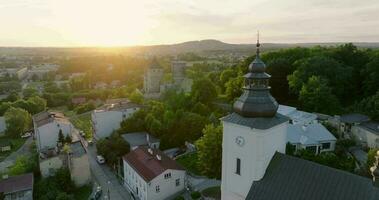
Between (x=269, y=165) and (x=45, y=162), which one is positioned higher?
(x=269, y=165)

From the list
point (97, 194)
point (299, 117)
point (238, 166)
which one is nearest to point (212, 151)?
point (238, 166)

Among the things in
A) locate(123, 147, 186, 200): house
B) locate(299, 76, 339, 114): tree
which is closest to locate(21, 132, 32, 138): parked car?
locate(123, 147, 186, 200): house

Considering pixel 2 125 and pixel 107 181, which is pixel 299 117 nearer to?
pixel 107 181

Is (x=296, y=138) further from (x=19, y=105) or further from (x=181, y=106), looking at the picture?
(x=19, y=105)

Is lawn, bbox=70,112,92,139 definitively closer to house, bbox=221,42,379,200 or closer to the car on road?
the car on road

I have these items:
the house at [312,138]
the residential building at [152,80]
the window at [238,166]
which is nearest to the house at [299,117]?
the house at [312,138]

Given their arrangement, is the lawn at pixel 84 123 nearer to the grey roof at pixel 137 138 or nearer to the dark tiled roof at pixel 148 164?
the grey roof at pixel 137 138

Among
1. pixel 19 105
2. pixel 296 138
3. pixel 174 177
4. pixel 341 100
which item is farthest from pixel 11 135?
pixel 341 100
